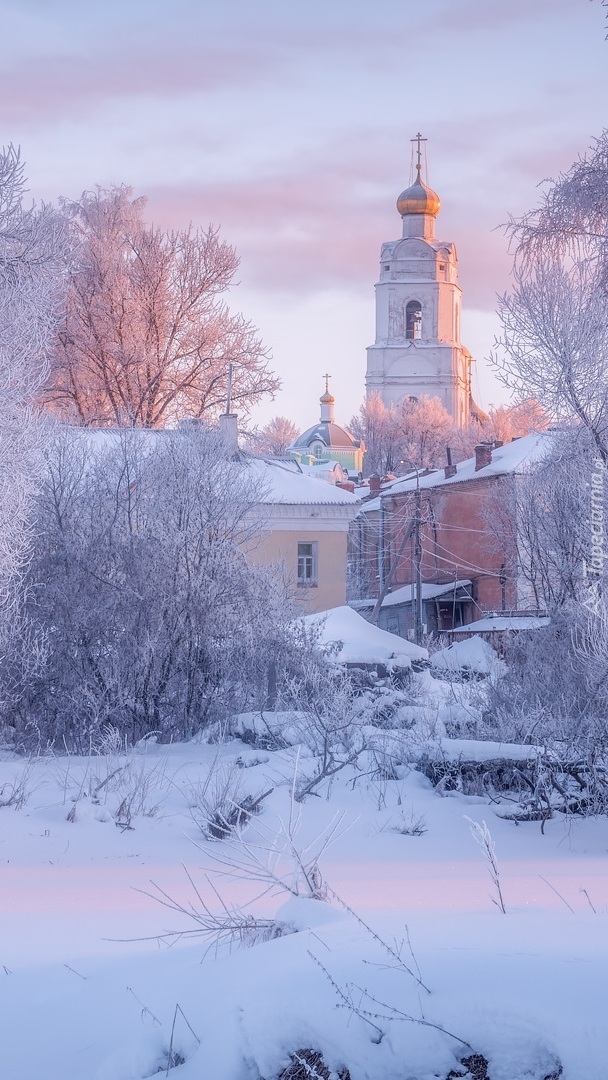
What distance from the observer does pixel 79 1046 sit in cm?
470

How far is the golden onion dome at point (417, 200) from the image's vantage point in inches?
3499

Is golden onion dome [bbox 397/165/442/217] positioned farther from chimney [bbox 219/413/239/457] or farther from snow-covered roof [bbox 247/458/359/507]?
chimney [bbox 219/413/239/457]

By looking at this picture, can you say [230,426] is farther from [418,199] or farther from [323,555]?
[418,199]

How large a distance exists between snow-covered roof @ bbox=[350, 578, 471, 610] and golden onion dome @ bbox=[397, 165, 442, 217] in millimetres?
50764

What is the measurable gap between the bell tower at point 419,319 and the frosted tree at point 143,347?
54958 mm

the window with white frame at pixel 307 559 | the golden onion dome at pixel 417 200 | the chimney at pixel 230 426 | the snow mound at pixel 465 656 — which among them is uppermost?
the golden onion dome at pixel 417 200

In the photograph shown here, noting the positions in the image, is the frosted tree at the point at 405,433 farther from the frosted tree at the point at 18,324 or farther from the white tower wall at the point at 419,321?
the frosted tree at the point at 18,324

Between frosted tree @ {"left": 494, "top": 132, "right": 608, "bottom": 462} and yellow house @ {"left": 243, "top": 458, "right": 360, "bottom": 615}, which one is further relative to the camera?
yellow house @ {"left": 243, "top": 458, "right": 360, "bottom": 615}

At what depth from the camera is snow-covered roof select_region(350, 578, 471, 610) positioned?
124 ft

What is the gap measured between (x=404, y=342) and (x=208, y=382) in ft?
190

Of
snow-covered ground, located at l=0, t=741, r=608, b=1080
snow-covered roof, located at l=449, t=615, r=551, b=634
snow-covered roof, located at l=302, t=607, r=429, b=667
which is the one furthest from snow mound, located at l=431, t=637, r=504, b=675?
snow-covered ground, located at l=0, t=741, r=608, b=1080

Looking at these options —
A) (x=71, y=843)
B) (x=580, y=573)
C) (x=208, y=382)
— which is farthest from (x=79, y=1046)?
(x=208, y=382)

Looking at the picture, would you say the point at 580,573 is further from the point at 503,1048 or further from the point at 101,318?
the point at 101,318

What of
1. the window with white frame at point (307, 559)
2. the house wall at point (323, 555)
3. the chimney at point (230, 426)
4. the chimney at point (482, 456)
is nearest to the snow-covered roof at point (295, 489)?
the house wall at point (323, 555)
